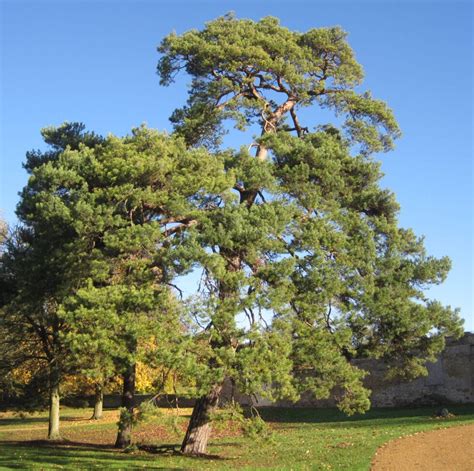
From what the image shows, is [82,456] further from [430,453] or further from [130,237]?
[430,453]

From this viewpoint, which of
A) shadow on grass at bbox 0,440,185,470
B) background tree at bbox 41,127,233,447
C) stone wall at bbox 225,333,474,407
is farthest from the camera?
stone wall at bbox 225,333,474,407

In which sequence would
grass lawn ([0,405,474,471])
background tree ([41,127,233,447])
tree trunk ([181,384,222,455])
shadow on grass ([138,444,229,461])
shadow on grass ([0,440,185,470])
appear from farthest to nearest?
tree trunk ([181,384,222,455])
shadow on grass ([138,444,229,461])
shadow on grass ([0,440,185,470])
grass lawn ([0,405,474,471])
background tree ([41,127,233,447])

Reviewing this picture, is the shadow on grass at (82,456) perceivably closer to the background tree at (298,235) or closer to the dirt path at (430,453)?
the background tree at (298,235)

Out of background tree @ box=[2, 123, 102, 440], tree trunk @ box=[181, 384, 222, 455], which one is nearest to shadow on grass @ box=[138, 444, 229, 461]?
tree trunk @ box=[181, 384, 222, 455]

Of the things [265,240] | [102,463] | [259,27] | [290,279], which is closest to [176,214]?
[265,240]

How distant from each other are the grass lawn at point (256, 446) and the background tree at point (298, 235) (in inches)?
48.3

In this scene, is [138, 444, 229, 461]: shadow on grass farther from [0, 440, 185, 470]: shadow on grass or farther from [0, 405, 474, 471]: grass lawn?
[0, 440, 185, 470]: shadow on grass

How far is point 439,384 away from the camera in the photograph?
26.1 m

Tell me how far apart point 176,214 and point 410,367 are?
7508 mm

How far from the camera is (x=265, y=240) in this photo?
42.5 ft

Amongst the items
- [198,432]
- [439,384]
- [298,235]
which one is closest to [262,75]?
[298,235]

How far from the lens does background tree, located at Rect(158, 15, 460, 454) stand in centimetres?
1254

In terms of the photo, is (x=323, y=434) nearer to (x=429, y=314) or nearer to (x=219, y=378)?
(x=429, y=314)

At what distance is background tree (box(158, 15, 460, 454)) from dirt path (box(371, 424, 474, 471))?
142 cm
